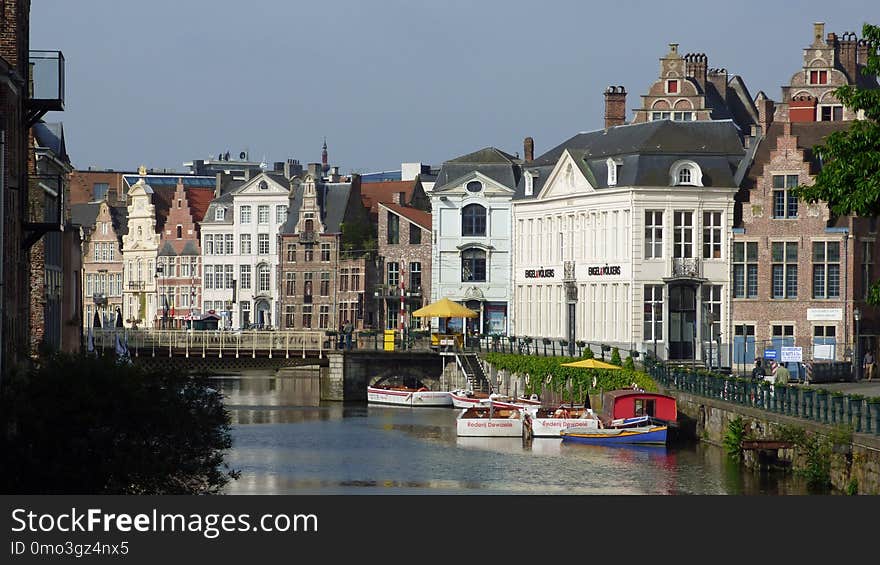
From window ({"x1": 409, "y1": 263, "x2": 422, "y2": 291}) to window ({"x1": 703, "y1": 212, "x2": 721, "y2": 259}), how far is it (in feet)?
99.9

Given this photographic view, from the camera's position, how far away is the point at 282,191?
11981 cm

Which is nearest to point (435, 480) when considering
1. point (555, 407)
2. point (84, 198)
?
point (555, 407)

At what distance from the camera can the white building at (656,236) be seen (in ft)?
251

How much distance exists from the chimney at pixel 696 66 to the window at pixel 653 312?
1097 inches

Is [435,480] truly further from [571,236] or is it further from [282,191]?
[282,191]

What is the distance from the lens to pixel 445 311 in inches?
3455

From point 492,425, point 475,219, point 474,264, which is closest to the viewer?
point 492,425

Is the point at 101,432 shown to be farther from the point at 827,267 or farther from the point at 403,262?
the point at 403,262

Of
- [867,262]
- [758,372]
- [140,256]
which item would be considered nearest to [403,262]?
[140,256]

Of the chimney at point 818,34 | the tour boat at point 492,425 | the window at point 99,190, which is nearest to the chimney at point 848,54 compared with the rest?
the chimney at point 818,34

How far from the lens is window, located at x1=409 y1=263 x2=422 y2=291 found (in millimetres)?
105500

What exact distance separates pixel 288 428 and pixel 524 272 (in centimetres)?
2168

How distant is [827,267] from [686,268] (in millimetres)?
5625

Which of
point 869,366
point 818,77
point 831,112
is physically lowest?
point 869,366
